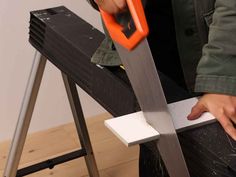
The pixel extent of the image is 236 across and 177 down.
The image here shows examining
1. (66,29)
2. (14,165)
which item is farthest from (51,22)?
(14,165)

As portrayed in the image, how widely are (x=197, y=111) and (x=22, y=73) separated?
1199 mm

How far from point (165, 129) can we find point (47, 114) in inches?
51.5

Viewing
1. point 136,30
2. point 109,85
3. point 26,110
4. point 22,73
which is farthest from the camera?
point 22,73

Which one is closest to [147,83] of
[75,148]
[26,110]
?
[26,110]

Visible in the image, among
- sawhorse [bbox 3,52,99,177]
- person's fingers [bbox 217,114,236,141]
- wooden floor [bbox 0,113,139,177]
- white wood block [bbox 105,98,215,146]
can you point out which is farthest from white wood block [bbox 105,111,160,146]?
wooden floor [bbox 0,113,139,177]

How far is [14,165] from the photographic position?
4.37ft

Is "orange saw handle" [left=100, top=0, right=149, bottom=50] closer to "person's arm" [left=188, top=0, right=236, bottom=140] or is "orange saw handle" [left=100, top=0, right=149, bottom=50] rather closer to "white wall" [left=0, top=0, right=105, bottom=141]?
"person's arm" [left=188, top=0, right=236, bottom=140]

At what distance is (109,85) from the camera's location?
85cm

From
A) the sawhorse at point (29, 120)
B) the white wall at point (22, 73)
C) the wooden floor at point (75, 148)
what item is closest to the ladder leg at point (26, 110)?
the sawhorse at point (29, 120)

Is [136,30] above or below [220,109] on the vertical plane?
above

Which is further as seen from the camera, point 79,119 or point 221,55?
point 79,119

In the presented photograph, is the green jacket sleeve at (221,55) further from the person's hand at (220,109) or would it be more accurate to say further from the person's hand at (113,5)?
the person's hand at (113,5)

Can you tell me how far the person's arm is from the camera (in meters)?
0.66

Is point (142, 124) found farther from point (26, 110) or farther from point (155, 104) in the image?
point (26, 110)
